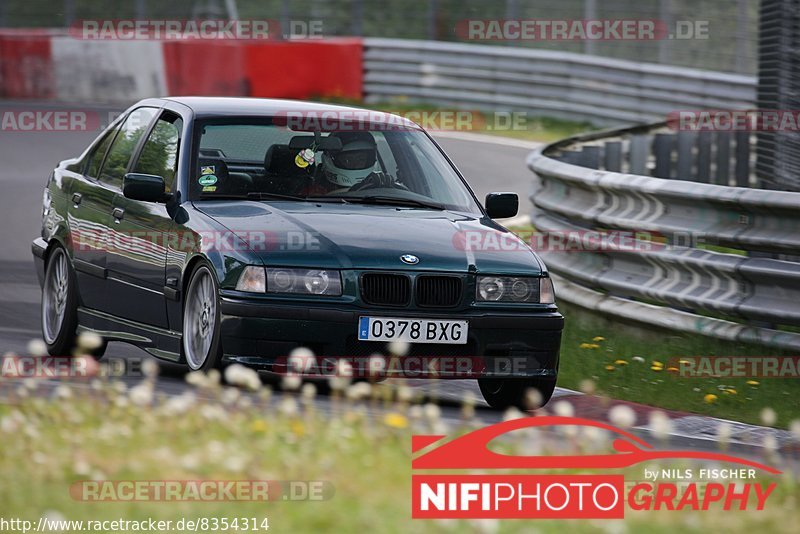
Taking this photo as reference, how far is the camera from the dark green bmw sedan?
7.85 m

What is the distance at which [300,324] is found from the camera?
25.6 feet

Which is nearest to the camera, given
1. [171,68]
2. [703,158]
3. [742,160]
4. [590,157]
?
[590,157]

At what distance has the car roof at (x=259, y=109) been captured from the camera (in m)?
9.16

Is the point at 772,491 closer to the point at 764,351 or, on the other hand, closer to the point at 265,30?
the point at 764,351

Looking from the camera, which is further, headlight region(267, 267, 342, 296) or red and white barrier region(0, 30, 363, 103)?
red and white barrier region(0, 30, 363, 103)

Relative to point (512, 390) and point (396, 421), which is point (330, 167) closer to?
point (512, 390)

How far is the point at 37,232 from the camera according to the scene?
15.2 m

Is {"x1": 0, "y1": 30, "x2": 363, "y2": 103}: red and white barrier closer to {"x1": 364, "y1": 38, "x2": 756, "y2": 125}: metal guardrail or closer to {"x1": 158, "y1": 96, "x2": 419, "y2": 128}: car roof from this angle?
{"x1": 364, "y1": 38, "x2": 756, "y2": 125}: metal guardrail

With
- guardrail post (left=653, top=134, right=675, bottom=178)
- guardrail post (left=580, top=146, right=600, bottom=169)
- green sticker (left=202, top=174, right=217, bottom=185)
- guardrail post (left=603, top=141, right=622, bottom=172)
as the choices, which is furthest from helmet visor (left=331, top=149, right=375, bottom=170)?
guardrail post (left=653, top=134, right=675, bottom=178)

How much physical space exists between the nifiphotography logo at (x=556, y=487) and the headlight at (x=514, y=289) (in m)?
2.10

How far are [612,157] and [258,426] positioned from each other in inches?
362

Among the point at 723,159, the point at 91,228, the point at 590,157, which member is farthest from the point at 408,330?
the point at 723,159

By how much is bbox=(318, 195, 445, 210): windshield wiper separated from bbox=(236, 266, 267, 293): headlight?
1.17 meters

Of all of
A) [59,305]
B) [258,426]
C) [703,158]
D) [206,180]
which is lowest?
[703,158]
